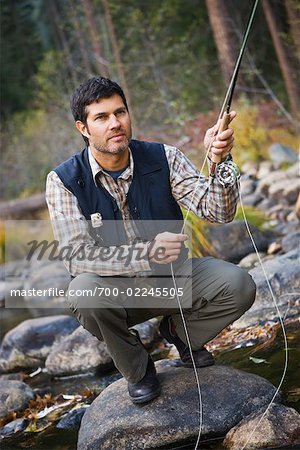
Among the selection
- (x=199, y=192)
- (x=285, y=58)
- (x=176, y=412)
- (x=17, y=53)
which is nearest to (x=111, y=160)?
(x=199, y=192)

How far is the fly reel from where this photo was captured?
3148 mm

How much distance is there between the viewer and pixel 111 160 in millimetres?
3332

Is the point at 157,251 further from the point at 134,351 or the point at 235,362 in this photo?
the point at 235,362

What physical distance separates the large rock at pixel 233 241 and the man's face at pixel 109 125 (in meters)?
3.69

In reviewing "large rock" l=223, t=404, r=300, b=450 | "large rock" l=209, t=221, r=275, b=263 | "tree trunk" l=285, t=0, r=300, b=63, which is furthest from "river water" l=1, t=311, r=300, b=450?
"tree trunk" l=285, t=0, r=300, b=63

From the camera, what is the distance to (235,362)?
401cm

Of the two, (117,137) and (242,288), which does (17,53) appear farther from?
(242,288)

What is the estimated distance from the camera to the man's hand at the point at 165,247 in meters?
3.00

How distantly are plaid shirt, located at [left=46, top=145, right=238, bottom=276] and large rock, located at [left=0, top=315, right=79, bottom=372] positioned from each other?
2.38m

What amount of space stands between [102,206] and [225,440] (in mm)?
1310

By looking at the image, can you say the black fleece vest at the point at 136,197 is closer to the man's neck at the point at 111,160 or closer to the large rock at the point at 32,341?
the man's neck at the point at 111,160

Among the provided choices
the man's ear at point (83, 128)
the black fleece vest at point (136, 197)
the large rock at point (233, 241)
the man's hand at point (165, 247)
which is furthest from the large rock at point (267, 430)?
the large rock at point (233, 241)

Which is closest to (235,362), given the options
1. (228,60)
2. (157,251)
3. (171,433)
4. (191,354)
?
(191,354)

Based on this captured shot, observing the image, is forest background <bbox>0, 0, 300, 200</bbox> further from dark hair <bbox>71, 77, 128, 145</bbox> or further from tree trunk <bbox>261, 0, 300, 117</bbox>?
dark hair <bbox>71, 77, 128, 145</bbox>
